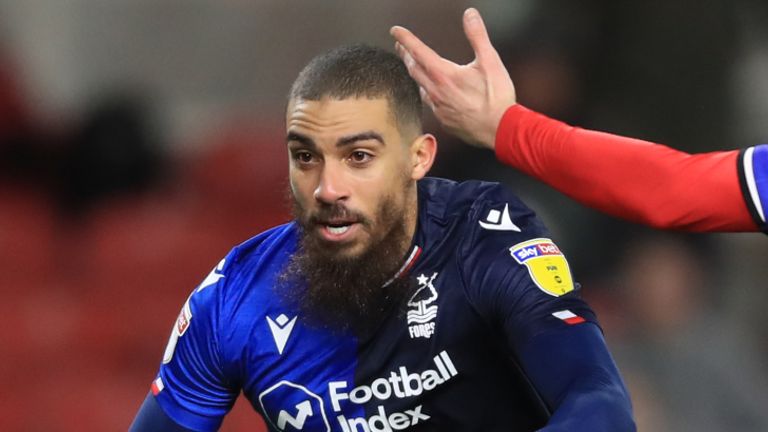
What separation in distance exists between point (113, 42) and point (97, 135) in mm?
674

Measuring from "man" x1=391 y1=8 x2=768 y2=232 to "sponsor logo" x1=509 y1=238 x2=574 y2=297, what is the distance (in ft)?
0.90

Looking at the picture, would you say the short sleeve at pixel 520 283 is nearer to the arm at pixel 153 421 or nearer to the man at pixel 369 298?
the man at pixel 369 298

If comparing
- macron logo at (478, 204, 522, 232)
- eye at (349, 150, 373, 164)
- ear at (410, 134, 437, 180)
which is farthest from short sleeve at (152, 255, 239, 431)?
macron logo at (478, 204, 522, 232)

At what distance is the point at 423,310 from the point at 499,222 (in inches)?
13.6

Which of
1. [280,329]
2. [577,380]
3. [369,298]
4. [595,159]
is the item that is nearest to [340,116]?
[369,298]

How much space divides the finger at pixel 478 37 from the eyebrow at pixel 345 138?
36cm

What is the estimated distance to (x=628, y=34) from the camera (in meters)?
7.61

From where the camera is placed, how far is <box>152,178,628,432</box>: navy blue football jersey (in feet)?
10.6

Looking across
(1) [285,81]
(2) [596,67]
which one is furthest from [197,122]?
(2) [596,67]

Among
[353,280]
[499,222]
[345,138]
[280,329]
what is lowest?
[280,329]

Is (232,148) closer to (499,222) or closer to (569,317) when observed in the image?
(499,222)

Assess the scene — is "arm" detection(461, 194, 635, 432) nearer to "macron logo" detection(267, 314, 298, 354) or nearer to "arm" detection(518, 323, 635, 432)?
"arm" detection(518, 323, 635, 432)

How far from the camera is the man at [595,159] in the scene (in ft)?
9.09

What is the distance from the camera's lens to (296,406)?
11.1ft
